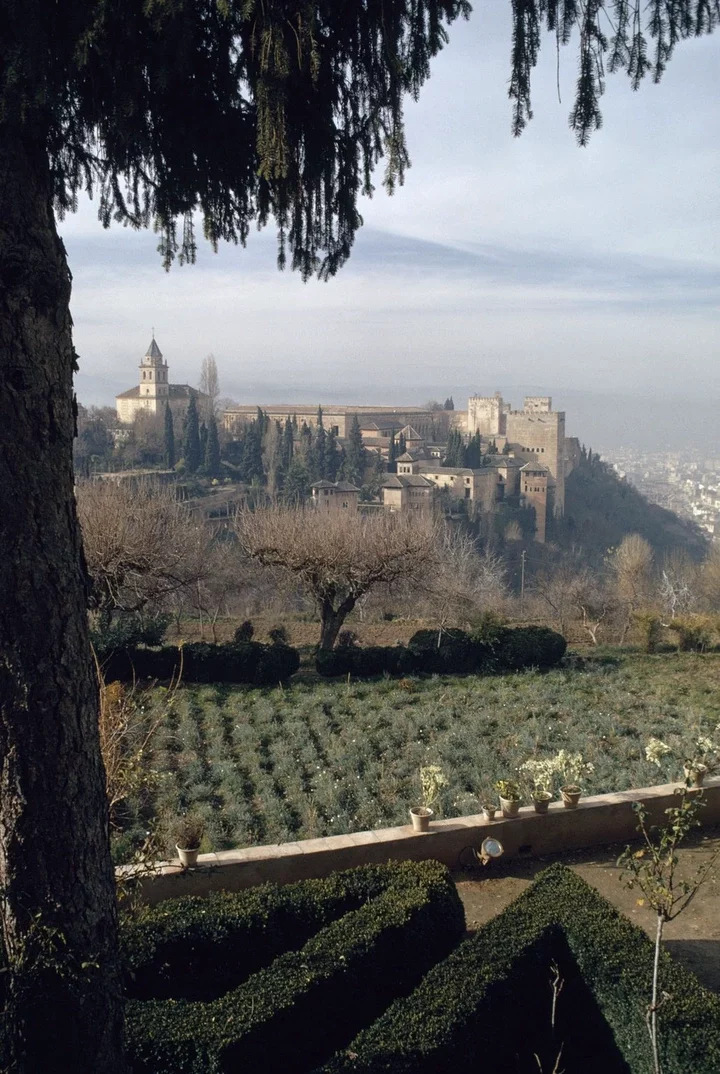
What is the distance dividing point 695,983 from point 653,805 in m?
2.84

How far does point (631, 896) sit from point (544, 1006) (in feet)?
5.77

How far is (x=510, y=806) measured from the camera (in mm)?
6199

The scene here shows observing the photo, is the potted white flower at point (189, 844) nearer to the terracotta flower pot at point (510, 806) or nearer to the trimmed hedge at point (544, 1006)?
the trimmed hedge at point (544, 1006)

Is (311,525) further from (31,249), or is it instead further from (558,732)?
(31,249)

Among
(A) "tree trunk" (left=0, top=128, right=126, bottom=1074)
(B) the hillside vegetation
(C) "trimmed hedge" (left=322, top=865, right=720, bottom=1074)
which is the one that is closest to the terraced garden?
(C) "trimmed hedge" (left=322, top=865, right=720, bottom=1074)

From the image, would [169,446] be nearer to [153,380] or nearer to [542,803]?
[153,380]

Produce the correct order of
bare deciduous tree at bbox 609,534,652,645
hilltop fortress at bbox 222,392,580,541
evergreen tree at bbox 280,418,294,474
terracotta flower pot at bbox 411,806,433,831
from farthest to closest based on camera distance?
hilltop fortress at bbox 222,392,580,541 < evergreen tree at bbox 280,418,294,474 < bare deciduous tree at bbox 609,534,652,645 < terracotta flower pot at bbox 411,806,433,831

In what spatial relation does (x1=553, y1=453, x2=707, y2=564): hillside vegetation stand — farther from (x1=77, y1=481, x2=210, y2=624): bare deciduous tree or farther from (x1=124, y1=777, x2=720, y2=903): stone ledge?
(x1=124, y1=777, x2=720, y2=903): stone ledge

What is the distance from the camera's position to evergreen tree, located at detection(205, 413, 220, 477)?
6166 centimetres

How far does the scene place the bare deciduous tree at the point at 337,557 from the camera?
50.4 ft

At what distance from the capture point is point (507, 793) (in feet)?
20.5

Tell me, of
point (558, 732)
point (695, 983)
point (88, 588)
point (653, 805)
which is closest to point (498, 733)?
point (558, 732)

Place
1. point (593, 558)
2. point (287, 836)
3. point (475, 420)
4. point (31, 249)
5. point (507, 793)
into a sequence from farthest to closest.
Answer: point (475, 420) → point (593, 558) → point (287, 836) → point (507, 793) → point (31, 249)

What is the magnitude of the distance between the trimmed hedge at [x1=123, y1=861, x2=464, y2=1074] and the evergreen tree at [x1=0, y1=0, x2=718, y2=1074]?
1.84ft
